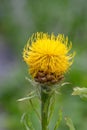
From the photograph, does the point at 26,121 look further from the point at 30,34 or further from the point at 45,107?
the point at 30,34

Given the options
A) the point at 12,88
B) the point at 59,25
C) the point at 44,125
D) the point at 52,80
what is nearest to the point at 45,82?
the point at 52,80

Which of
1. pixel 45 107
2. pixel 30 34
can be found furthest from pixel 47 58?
pixel 30 34

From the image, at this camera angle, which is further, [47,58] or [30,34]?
[30,34]

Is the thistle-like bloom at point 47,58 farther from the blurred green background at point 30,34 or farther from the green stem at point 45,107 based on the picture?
the blurred green background at point 30,34

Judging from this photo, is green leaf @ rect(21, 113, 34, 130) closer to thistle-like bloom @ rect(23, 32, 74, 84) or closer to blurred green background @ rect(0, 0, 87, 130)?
thistle-like bloom @ rect(23, 32, 74, 84)

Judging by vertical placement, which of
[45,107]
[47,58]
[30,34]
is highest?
[47,58]

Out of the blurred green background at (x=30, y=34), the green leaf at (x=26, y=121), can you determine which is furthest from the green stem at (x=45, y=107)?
the blurred green background at (x=30, y=34)

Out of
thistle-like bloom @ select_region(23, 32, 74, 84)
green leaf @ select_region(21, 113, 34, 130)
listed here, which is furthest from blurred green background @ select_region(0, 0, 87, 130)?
thistle-like bloom @ select_region(23, 32, 74, 84)
